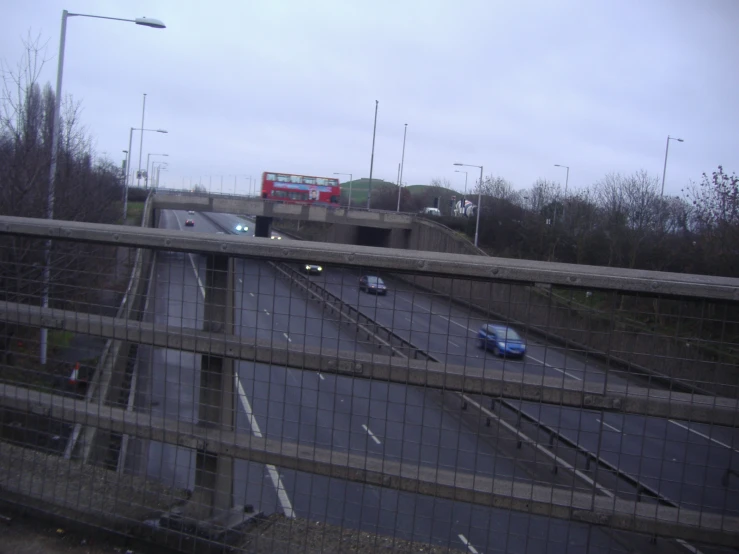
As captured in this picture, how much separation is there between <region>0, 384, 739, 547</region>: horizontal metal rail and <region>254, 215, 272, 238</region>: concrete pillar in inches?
816

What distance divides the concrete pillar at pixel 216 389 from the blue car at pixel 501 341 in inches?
43.1

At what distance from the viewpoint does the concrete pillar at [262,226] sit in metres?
24.1

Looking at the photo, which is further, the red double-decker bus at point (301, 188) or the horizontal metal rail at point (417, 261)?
the red double-decker bus at point (301, 188)

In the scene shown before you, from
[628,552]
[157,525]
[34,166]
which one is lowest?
[157,525]

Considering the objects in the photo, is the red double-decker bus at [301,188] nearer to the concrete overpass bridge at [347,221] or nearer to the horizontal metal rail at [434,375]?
the concrete overpass bridge at [347,221]

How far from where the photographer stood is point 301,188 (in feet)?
125

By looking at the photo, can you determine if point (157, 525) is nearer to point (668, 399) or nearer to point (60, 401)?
point (60, 401)

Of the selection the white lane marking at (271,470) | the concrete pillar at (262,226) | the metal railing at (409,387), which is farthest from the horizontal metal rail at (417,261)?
the concrete pillar at (262,226)

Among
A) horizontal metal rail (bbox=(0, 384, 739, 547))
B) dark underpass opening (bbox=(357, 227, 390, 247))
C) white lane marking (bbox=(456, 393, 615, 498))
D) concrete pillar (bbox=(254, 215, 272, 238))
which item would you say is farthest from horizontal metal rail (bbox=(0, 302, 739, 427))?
dark underpass opening (bbox=(357, 227, 390, 247))

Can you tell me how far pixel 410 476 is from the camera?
2471mm

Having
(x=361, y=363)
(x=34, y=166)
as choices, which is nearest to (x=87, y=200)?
(x=34, y=166)

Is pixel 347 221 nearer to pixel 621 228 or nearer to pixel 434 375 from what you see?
pixel 621 228

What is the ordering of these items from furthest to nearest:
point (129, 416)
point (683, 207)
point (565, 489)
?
point (683, 207) → point (129, 416) → point (565, 489)

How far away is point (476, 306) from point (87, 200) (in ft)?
51.3
